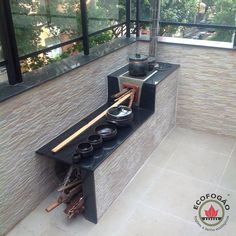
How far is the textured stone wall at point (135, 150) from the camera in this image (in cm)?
239

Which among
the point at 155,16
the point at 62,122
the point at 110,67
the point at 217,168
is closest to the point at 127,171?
the point at 62,122

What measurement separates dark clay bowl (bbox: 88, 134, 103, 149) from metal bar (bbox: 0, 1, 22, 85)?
2.44 feet

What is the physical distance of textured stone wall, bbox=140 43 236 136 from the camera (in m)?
3.31

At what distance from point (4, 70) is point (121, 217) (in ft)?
4.96

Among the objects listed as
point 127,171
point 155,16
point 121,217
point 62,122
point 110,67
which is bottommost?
point 121,217

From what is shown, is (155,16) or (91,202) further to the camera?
(155,16)

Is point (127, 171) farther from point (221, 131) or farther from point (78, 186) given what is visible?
point (221, 131)

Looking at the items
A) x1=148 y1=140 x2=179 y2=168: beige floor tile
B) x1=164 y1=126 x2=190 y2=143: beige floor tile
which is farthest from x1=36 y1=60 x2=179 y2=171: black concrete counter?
x1=164 y1=126 x2=190 y2=143: beige floor tile

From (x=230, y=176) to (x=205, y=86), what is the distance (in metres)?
1.11

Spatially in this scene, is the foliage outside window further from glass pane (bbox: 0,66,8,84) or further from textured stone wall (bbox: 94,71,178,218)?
glass pane (bbox: 0,66,8,84)

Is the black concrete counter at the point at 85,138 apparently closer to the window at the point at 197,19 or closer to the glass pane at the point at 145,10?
the window at the point at 197,19

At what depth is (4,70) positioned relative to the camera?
228 centimetres

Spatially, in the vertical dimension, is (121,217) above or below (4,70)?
below

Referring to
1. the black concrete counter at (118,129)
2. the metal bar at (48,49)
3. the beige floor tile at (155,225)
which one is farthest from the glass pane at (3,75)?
the beige floor tile at (155,225)
